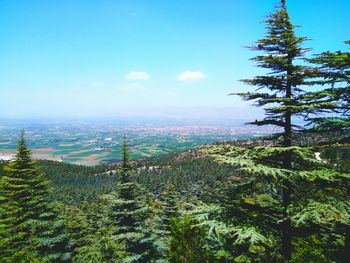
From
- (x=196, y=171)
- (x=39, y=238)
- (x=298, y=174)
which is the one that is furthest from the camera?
(x=196, y=171)

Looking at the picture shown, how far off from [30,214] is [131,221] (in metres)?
6.64

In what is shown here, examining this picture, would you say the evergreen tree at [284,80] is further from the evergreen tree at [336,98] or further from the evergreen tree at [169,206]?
the evergreen tree at [169,206]

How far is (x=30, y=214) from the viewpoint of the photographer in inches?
690

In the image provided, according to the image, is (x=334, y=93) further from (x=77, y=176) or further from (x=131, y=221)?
(x=77, y=176)

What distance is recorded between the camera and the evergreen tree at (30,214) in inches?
648

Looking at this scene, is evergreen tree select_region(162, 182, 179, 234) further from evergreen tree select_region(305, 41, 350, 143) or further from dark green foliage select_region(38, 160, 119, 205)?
dark green foliage select_region(38, 160, 119, 205)

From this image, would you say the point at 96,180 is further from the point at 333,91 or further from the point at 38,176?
Result: the point at 333,91

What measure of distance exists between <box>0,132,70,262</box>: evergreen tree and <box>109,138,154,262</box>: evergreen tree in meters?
4.06

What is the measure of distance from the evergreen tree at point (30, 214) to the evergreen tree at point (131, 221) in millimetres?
4057

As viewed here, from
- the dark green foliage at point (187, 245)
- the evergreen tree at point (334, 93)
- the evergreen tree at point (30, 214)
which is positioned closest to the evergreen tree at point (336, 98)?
the evergreen tree at point (334, 93)

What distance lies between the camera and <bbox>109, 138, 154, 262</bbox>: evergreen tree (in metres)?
16.4

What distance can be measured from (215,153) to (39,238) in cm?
1396

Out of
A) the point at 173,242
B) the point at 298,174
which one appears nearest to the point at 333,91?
the point at 298,174

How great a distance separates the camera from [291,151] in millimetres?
7293
